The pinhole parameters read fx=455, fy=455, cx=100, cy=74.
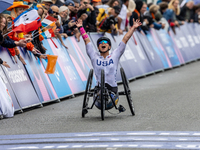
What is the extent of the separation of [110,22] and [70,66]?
10.3 feet

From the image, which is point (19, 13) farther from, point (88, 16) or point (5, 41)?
point (88, 16)

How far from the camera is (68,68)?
1257 centimetres

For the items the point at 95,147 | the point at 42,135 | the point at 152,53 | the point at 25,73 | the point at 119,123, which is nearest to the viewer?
the point at 95,147

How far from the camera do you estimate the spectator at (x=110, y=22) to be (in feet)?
49.9

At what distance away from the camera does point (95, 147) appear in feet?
19.4

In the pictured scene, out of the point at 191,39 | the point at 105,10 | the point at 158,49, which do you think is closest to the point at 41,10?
the point at 105,10

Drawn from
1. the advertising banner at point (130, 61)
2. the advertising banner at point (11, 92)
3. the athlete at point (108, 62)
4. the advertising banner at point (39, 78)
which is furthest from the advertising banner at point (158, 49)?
the athlete at point (108, 62)

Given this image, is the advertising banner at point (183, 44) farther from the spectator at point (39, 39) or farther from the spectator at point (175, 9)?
the spectator at point (39, 39)

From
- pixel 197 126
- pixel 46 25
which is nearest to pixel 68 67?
pixel 46 25

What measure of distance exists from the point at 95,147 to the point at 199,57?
1903 centimetres

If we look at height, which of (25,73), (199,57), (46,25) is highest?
(46,25)

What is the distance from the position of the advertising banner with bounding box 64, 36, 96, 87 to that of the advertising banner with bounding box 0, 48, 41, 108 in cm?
264

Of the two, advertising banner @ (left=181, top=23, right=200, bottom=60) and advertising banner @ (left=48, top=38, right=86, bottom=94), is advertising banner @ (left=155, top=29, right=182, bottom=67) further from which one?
advertising banner @ (left=48, top=38, right=86, bottom=94)

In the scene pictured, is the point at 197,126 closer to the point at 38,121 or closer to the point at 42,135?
the point at 42,135
